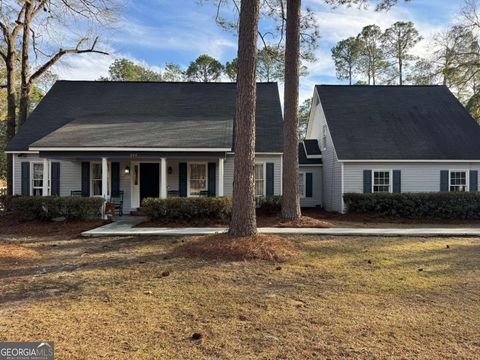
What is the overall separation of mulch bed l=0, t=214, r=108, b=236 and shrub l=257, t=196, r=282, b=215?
6.03 metres

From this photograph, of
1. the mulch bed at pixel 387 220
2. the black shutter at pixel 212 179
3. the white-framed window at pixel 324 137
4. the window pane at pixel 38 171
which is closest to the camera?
the mulch bed at pixel 387 220

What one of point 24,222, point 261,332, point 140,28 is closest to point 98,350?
point 261,332

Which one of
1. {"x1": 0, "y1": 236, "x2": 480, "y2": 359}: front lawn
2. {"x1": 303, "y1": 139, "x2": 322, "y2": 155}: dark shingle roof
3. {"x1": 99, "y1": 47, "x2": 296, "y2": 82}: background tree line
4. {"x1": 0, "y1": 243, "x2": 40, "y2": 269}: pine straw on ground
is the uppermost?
{"x1": 99, "y1": 47, "x2": 296, "y2": 82}: background tree line

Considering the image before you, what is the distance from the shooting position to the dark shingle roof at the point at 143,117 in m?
13.3

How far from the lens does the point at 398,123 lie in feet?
56.0

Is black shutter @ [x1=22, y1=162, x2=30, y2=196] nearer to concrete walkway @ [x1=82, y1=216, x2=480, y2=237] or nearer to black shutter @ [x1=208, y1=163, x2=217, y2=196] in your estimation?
concrete walkway @ [x1=82, y1=216, x2=480, y2=237]

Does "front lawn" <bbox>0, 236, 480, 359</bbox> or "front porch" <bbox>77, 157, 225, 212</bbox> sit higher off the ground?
"front porch" <bbox>77, 157, 225, 212</bbox>

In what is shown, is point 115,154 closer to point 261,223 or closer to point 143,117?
point 143,117

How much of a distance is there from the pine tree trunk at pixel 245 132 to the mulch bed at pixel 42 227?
5257mm

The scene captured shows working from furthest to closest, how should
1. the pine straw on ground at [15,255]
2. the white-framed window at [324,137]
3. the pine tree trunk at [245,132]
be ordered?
the white-framed window at [324,137] → the pine tree trunk at [245,132] → the pine straw on ground at [15,255]

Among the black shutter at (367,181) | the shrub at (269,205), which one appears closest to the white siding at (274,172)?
the shrub at (269,205)

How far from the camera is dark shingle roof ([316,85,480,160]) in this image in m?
15.4

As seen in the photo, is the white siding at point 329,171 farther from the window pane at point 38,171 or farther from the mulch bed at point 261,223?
the window pane at point 38,171

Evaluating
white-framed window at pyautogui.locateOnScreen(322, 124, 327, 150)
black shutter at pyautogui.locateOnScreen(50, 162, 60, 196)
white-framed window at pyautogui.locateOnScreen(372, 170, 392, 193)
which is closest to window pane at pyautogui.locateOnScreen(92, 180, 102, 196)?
black shutter at pyautogui.locateOnScreen(50, 162, 60, 196)
